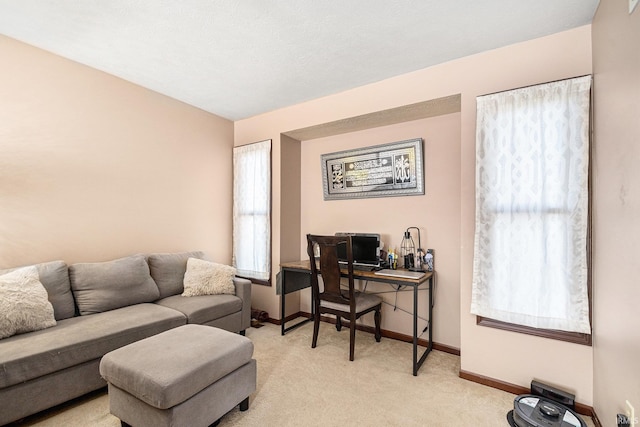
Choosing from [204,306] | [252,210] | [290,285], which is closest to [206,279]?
[204,306]

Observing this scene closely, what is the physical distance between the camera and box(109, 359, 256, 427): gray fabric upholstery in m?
1.47

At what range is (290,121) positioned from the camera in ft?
11.3

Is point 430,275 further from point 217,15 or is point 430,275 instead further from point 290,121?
point 217,15

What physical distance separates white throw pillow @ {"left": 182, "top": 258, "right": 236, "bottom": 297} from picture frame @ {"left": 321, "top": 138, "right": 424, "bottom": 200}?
4.84 ft

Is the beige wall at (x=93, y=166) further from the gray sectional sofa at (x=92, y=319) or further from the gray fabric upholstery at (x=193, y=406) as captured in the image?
the gray fabric upholstery at (x=193, y=406)

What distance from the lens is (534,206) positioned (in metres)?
2.03

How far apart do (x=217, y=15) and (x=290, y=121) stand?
5.18ft

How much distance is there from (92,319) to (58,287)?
371mm

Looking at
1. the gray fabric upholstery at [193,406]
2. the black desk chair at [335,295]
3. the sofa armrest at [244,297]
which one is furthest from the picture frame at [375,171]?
the gray fabric upholstery at [193,406]

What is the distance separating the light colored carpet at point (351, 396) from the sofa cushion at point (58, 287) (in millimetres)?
666

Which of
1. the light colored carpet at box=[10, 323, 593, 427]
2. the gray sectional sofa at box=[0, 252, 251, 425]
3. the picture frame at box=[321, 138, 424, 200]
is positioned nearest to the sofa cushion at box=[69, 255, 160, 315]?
the gray sectional sofa at box=[0, 252, 251, 425]

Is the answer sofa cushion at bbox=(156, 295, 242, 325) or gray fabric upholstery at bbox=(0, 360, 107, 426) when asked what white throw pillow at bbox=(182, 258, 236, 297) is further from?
gray fabric upholstery at bbox=(0, 360, 107, 426)

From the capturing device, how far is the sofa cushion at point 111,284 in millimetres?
A: 2342

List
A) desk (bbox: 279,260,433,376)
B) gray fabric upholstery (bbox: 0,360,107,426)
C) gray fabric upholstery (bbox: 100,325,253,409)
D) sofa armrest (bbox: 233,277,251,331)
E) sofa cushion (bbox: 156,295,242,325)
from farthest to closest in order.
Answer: sofa armrest (bbox: 233,277,251,331), sofa cushion (bbox: 156,295,242,325), desk (bbox: 279,260,433,376), gray fabric upholstery (bbox: 0,360,107,426), gray fabric upholstery (bbox: 100,325,253,409)
